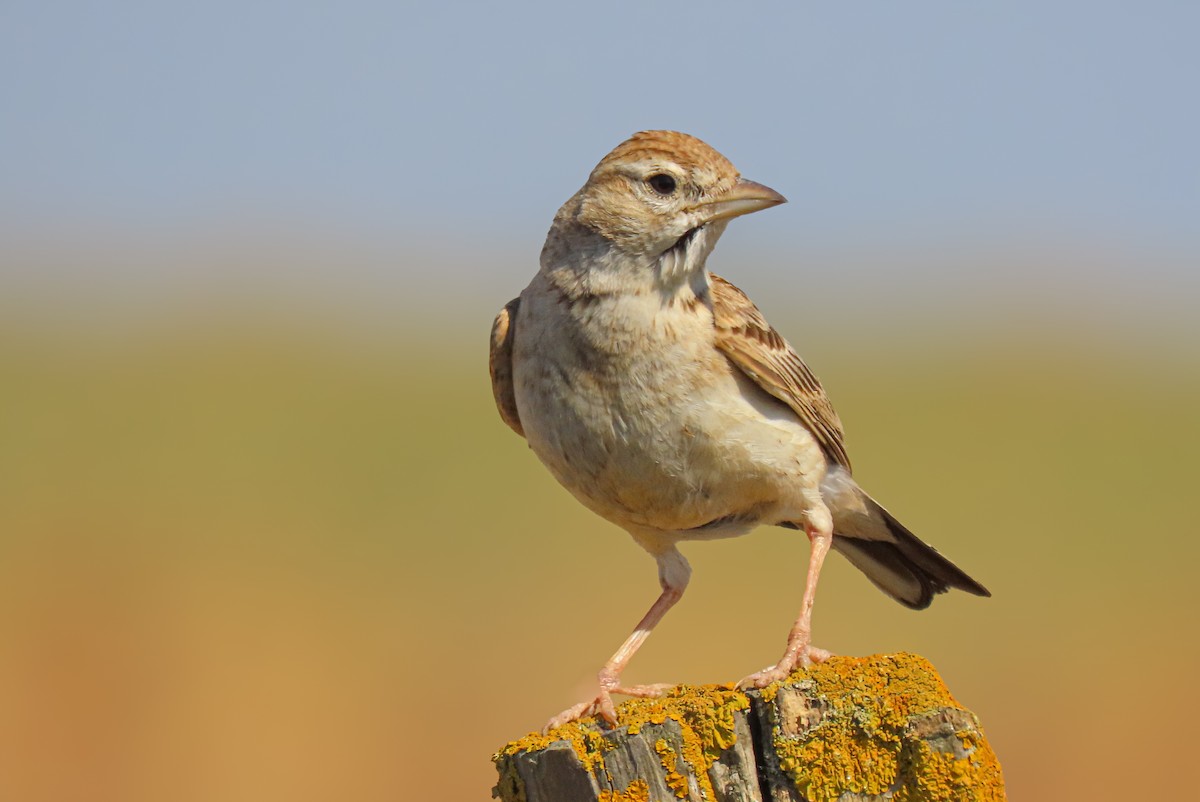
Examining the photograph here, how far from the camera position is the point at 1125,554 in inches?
796

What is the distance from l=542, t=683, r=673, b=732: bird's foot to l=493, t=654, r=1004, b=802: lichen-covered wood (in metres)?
1.02

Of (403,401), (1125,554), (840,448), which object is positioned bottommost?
(1125,554)

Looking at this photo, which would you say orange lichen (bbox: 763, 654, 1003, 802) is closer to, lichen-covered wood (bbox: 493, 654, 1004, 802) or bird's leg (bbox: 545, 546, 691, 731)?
lichen-covered wood (bbox: 493, 654, 1004, 802)

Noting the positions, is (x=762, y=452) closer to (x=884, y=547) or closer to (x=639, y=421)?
(x=639, y=421)

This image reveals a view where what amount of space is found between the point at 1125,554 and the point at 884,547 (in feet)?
45.9

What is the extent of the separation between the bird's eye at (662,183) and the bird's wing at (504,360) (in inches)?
33.9

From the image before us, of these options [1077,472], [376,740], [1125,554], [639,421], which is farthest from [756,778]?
[1077,472]

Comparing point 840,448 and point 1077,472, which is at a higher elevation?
point 840,448

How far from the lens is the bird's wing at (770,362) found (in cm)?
632

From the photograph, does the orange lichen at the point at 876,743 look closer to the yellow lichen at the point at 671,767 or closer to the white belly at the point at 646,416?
the yellow lichen at the point at 671,767

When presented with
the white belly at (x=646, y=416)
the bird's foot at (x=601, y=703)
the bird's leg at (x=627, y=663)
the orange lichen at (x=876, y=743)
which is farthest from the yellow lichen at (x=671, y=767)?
the white belly at (x=646, y=416)

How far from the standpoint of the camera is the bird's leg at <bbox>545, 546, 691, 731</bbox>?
592 cm

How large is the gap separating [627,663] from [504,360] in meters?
1.45

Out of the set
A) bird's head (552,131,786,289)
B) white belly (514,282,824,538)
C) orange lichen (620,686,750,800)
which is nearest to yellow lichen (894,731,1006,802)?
orange lichen (620,686,750,800)
